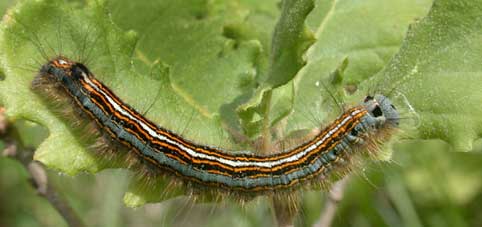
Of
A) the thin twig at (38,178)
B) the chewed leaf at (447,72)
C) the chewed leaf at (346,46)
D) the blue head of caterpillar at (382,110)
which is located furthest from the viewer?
the blue head of caterpillar at (382,110)

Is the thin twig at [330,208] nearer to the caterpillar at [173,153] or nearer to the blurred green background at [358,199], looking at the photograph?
the caterpillar at [173,153]

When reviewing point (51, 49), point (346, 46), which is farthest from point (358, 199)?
point (51, 49)

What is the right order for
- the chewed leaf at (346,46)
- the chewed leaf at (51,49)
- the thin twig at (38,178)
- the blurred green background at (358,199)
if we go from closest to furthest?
the chewed leaf at (51,49) < the thin twig at (38,178) < the chewed leaf at (346,46) < the blurred green background at (358,199)

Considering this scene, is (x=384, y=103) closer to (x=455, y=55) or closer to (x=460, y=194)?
(x=455, y=55)

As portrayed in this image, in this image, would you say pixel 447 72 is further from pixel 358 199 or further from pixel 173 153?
pixel 358 199

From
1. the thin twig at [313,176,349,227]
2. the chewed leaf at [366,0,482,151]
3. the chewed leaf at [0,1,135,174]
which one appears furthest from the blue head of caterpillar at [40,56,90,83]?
the chewed leaf at [366,0,482,151]

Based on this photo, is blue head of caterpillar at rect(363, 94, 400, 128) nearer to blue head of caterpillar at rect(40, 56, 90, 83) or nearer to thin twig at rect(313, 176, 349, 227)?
thin twig at rect(313, 176, 349, 227)

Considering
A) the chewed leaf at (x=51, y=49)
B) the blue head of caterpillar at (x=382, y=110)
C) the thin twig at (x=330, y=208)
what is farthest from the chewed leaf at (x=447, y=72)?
the chewed leaf at (x=51, y=49)
